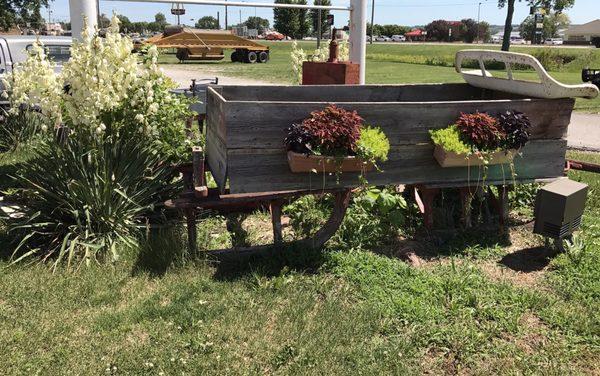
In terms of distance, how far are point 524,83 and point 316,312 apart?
9.19ft

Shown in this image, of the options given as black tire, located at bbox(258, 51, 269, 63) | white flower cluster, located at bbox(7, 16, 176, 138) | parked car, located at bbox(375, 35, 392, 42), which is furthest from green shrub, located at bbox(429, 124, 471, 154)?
parked car, located at bbox(375, 35, 392, 42)

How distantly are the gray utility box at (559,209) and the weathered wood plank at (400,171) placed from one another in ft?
1.59

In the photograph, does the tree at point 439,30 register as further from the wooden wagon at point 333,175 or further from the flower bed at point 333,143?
the flower bed at point 333,143

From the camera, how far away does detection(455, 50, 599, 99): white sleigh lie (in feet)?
14.5

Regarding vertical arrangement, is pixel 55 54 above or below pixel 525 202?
above

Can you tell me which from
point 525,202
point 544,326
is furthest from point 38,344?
point 525,202

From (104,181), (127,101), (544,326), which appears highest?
(127,101)

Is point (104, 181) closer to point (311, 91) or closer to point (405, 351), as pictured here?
point (311, 91)

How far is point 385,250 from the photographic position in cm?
452

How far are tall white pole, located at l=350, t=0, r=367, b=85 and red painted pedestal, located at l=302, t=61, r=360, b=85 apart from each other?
0.75m

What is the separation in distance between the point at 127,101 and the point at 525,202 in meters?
3.82

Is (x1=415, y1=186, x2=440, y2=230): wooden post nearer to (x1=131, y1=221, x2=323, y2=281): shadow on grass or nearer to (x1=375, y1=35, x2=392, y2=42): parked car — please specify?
(x1=131, y1=221, x2=323, y2=281): shadow on grass

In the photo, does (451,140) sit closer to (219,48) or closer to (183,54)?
(219,48)

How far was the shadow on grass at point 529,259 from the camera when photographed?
14.0 ft
